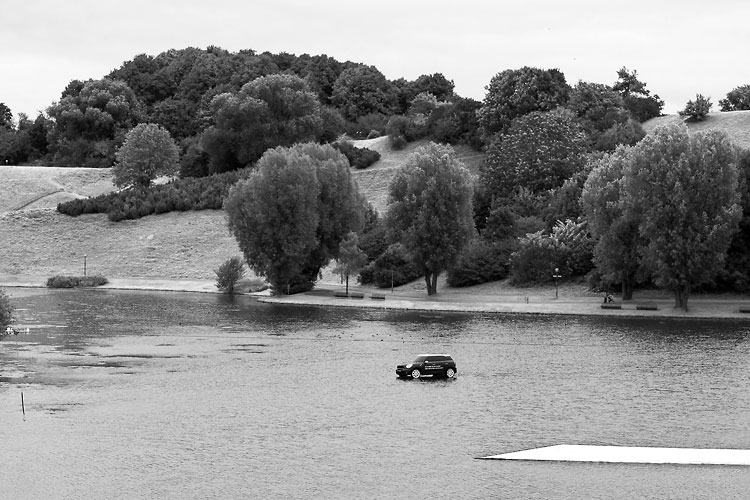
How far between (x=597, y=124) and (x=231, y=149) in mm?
53492

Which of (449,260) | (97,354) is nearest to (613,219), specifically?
(449,260)

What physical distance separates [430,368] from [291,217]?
157 feet

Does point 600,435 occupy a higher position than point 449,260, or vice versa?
point 449,260

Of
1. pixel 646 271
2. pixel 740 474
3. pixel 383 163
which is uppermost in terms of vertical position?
pixel 383 163

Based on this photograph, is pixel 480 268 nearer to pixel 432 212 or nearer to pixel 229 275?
pixel 432 212

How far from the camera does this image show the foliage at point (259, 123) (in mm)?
163500

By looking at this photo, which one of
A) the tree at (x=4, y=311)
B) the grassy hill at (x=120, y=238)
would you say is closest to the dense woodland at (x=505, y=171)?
the grassy hill at (x=120, y=238)

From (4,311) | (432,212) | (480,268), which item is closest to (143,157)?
(480,268)

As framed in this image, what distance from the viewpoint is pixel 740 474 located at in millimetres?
46562

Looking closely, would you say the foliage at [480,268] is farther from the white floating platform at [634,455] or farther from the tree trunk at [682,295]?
the white floating platform at [634,455]

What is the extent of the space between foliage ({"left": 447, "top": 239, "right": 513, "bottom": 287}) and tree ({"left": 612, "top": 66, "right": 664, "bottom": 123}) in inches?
2119

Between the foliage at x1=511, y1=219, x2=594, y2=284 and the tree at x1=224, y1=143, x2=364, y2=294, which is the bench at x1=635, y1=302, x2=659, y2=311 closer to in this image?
the foliage at x1=511, y1=219, x2=594, y2=284

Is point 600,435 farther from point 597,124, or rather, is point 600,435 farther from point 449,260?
point 597,124

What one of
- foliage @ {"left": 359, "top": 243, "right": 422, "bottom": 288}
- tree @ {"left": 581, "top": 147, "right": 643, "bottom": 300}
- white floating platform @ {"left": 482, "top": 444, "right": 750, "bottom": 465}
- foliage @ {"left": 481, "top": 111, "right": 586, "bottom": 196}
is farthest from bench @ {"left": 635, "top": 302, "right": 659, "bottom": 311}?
white floating platform @ {"left": 482, "top": 444, "right": 750, "bottom": 465}
